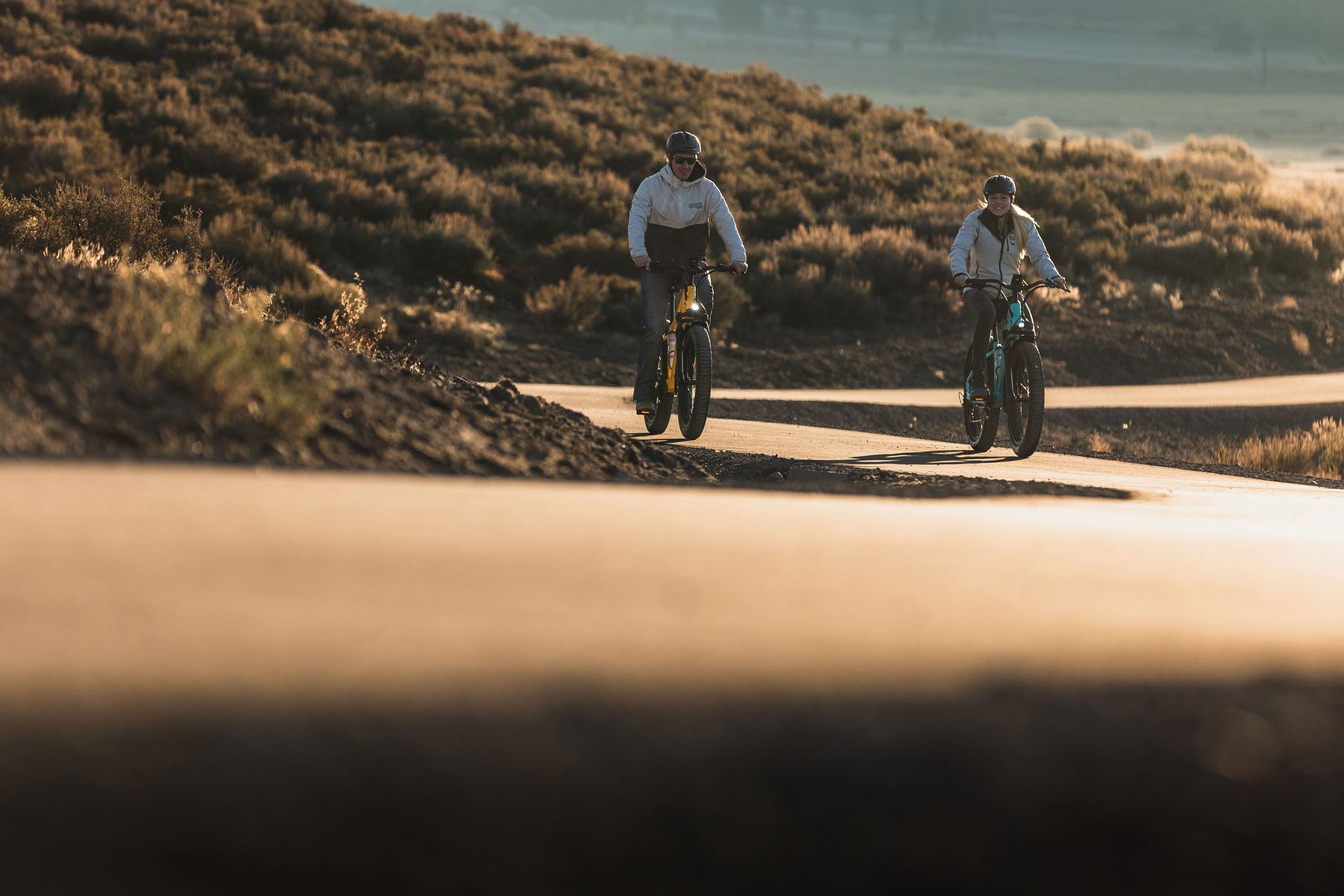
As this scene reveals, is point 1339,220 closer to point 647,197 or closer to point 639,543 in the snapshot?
point 647,197

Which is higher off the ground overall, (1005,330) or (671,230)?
(671,230)

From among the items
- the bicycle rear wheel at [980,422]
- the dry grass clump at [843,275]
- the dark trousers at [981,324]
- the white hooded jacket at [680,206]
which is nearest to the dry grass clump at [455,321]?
the dry grass clump at [843,275]

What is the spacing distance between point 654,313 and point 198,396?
18.1 ft

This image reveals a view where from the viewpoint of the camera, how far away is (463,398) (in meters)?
7.18

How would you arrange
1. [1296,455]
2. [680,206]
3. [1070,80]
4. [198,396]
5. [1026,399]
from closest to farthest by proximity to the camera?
[198,396] < [680,206] < [1026,399] < [1296,455] < [1070,80]

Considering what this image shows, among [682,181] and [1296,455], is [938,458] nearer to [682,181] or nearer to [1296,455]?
[682,181]

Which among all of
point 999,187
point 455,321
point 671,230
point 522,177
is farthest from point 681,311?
point 522,177

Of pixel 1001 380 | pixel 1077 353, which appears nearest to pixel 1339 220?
pixel 1077 353

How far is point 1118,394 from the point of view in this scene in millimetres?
16531

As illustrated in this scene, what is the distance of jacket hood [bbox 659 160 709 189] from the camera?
980cm

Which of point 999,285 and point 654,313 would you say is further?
point 999,285

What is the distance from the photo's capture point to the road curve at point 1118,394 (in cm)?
1420

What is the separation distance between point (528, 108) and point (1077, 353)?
16.0 metres

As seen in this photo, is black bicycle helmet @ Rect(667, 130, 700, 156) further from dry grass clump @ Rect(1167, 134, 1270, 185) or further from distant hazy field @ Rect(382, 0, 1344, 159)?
distant hazy field @ Rect(382, 0, 1344, 159)
